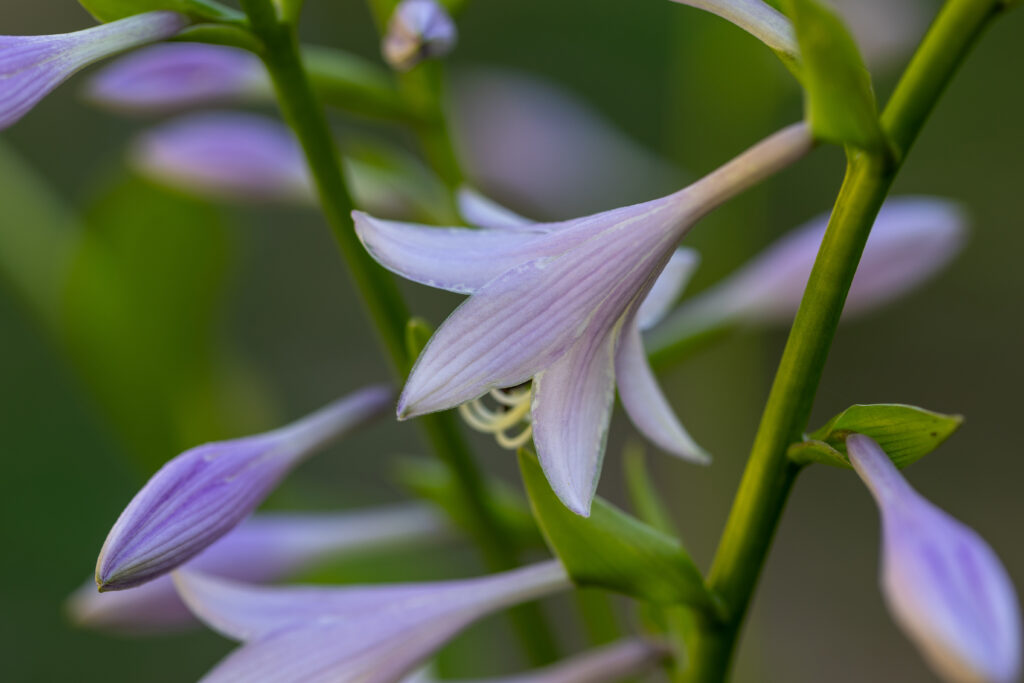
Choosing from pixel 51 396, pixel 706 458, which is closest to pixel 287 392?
pixel 51 396

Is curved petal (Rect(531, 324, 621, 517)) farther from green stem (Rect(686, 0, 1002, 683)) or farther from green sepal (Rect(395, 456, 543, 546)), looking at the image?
green sepal (Rect(395, 456, 543, 546))

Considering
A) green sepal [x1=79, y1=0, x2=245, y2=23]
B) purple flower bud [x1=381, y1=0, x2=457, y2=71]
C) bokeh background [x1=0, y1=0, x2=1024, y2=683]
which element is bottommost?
bokeh background [x1=0, y1=0, x2=1024, y2=683]

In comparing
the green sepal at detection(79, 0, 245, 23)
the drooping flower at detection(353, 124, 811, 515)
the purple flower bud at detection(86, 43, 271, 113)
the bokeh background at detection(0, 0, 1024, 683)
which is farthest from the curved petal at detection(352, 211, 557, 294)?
the bokeh background at detection(0, 0, 1024, 683)

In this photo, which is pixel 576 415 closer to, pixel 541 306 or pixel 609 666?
pixel 541 306

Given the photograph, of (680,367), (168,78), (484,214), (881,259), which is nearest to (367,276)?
(484,214)

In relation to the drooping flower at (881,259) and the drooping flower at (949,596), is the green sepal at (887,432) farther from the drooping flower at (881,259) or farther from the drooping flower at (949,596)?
the drooping flower at (881,259)

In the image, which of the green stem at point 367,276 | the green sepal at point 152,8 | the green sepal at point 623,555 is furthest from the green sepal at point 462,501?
the green sepal at point 152,8

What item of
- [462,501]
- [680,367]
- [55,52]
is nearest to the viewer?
[55,52]
